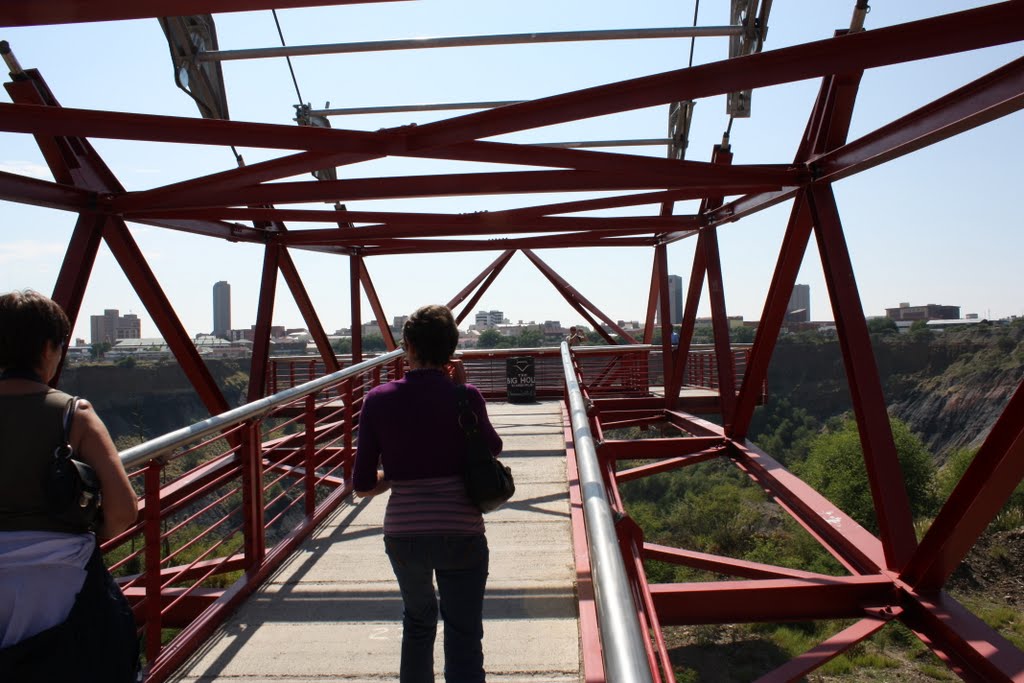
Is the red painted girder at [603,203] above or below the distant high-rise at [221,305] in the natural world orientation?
below

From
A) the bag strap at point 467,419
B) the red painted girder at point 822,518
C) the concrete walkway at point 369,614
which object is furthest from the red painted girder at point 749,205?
the bag strap at point 467,419

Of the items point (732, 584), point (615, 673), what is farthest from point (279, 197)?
point (615, 673)

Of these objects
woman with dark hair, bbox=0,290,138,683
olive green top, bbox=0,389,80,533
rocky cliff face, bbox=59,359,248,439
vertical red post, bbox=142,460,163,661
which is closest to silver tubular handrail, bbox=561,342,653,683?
woman with dark hair, bbox=0,290,138,683

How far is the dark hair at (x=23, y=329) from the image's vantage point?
6.58ft

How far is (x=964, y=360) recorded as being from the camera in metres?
96.2

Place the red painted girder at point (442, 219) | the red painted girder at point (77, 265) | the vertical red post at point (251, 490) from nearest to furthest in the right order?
the vertical red post at point (251, 490) < the red painted girder at point (77, 265) < the red painted girder at point (442, 219)

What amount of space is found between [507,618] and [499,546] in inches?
48.1

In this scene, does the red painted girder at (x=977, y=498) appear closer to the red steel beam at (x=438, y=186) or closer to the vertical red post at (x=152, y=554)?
the red steel beam at (x=438, y=186)

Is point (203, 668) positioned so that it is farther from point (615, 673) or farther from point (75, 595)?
point (615, 673)

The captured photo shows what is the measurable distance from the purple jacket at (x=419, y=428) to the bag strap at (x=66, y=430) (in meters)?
0.96

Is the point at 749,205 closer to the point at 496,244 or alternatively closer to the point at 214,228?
the point at 496,244

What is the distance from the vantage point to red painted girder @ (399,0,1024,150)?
3.98 m

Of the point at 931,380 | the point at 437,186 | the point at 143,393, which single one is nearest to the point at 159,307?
the point at 437,186

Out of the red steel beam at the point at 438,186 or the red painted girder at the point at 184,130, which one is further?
the red steel beam at the point at 438,186
